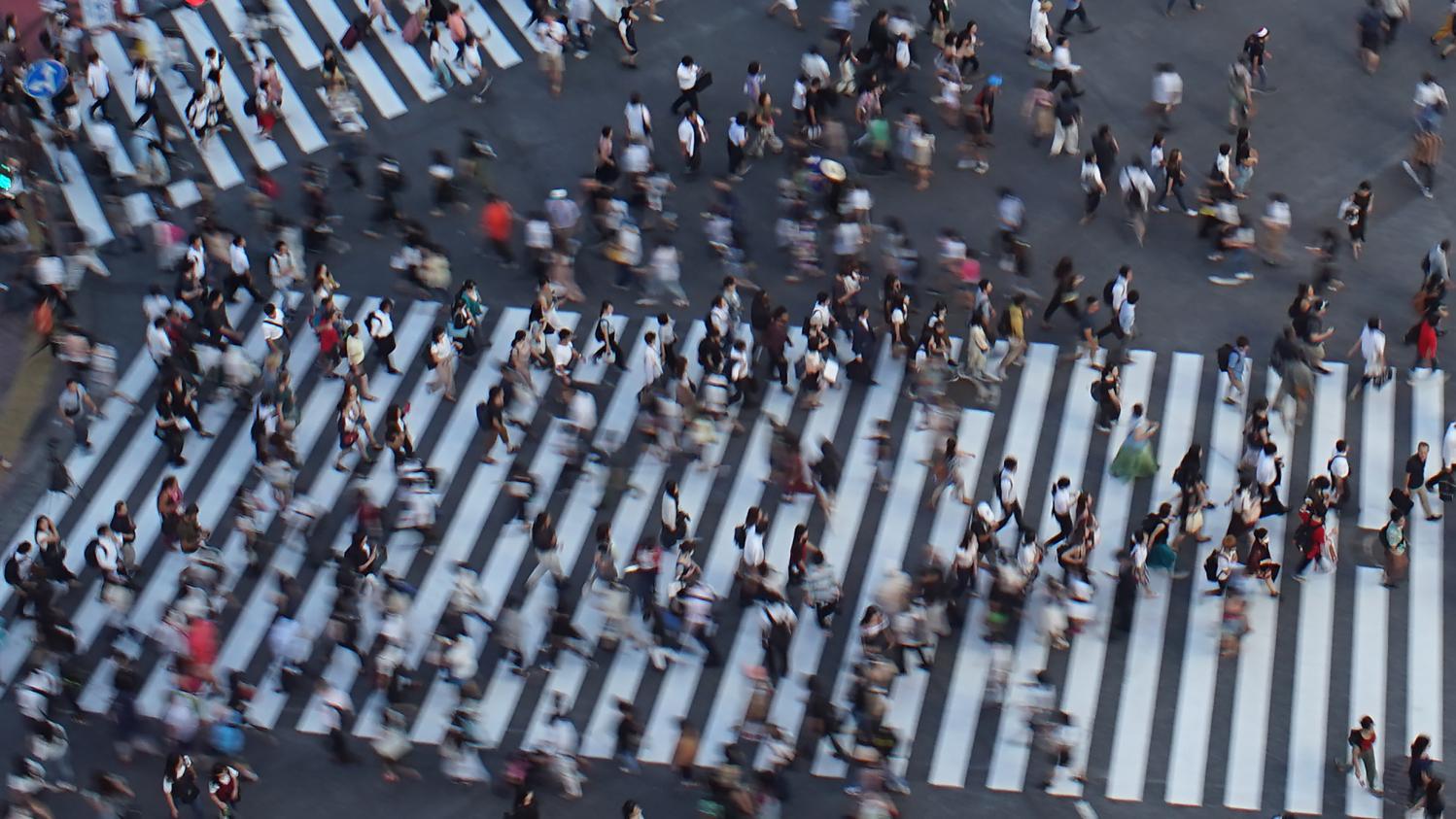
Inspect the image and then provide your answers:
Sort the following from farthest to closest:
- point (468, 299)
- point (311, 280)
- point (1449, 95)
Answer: point (1449, 95) → point (311, 280) → point (468, 299)

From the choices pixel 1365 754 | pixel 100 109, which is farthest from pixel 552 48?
pixel 1365 754

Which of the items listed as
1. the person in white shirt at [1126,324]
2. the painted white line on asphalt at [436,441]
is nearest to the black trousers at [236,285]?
the painted white line on asphalt at [436,441]

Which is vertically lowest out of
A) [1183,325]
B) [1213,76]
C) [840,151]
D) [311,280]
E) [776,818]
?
[776,818]

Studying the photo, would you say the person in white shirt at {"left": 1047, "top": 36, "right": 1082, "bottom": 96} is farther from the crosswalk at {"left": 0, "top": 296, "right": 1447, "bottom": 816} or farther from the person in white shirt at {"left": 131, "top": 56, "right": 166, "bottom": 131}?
the person in white shirt at {"left": 131, "top": 56, "right": 166, "bottom": 131}

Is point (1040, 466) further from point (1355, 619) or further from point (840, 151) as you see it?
point (840, 151)

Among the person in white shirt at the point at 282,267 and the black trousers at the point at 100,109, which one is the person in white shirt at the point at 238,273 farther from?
the black trousers at the point at 100,109

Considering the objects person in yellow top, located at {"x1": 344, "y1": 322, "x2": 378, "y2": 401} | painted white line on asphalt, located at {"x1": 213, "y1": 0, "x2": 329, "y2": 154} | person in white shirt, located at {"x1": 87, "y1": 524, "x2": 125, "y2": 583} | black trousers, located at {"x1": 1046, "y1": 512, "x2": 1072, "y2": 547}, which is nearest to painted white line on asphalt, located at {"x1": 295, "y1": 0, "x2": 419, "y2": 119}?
painted white line on asphalt, located at {"x1": 213, "y1": 0, "x2": 329, "y2": 154}

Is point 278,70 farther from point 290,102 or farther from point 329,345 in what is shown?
point 329,345

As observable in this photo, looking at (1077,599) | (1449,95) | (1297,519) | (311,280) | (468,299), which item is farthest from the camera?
(1449,95)

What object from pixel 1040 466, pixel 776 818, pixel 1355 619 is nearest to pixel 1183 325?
pixel 1040 466
